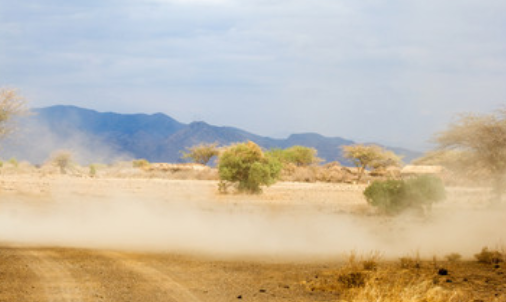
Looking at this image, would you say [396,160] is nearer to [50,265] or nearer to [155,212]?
[155,212]

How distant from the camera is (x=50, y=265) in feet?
41.9

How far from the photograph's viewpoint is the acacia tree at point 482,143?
97.5ft

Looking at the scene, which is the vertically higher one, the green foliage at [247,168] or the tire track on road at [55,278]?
the green foliage at [247,168]

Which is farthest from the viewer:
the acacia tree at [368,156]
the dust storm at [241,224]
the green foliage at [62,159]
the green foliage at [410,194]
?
the green foliage at [62,159]

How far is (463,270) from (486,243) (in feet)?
20.0

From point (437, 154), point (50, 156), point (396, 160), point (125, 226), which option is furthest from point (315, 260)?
point (50, 156)

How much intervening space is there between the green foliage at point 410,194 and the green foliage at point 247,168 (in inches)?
458

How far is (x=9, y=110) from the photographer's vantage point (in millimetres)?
37844

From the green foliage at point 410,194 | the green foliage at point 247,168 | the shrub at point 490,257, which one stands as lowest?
the shrub at point 490,257

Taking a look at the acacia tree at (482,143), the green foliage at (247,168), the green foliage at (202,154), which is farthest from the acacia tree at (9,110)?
the green foliage at (202,154)

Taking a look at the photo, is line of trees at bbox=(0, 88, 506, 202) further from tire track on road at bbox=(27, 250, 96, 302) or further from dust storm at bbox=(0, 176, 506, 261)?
tire track on road at bbox=(27, 250, 96, 302)

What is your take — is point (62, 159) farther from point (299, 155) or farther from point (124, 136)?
point (124, 136)

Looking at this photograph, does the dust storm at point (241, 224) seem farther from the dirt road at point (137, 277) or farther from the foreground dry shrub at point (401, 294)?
the foreground dry shrub at point (401, 294)

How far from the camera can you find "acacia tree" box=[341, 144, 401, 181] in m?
62.9
